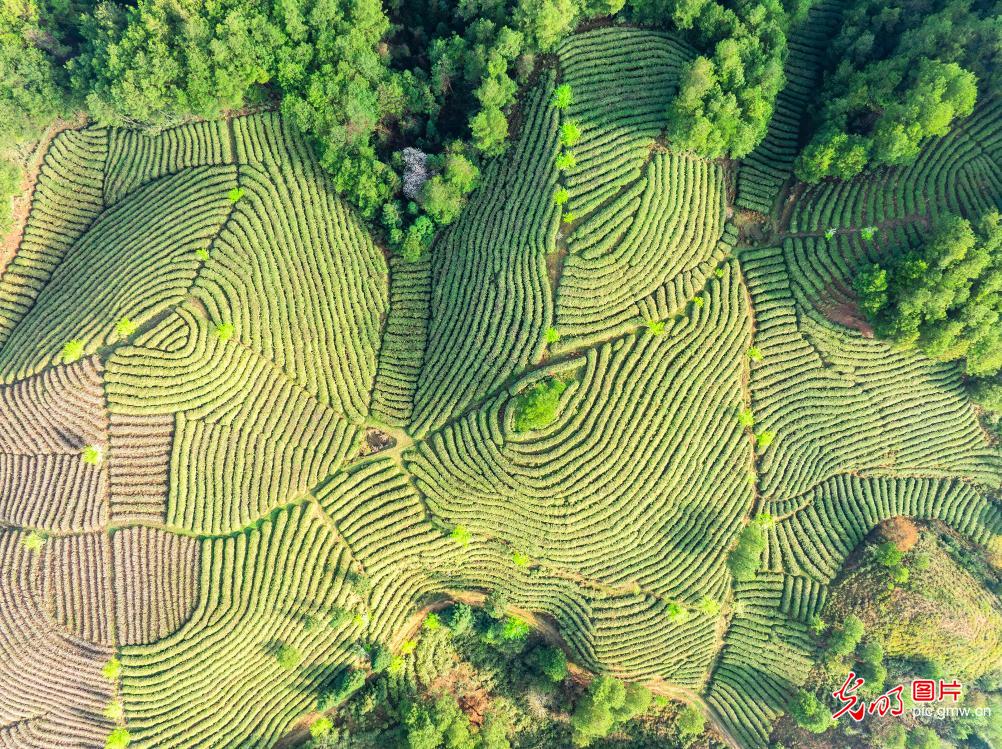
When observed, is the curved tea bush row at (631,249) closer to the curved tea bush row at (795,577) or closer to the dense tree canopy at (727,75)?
the dense tree canopy at (727,75)

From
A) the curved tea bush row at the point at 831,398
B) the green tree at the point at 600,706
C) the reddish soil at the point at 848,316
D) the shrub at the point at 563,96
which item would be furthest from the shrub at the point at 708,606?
the shrub at the point at 563,96

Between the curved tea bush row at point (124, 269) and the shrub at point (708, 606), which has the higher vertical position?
the curved tea bush row at point (124, 269)

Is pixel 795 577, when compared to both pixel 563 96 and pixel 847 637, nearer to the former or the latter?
pixel 847 637

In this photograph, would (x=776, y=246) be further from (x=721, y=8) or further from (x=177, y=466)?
(x=177, y=466)

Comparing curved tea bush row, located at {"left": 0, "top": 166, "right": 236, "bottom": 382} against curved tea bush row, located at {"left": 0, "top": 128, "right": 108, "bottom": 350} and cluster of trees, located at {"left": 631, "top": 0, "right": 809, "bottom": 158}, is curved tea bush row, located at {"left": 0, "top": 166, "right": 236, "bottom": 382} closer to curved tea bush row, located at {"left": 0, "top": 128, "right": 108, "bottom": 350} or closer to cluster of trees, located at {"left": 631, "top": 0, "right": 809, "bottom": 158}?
curved tea bush row, located at {"left": 0, "top": 128, "right": 108, "bottom": 350}

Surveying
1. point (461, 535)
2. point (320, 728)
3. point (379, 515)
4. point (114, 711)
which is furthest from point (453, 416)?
point (114, 711)

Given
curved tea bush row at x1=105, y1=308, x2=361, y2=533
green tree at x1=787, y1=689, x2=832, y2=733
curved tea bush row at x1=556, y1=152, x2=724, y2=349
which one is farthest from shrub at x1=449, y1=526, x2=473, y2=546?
green tree at x1=787, y1=689, x2=832, y2=733

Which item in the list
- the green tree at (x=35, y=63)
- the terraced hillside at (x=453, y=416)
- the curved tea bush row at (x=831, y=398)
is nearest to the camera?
the terraced hillside at (x=453, y=416)
